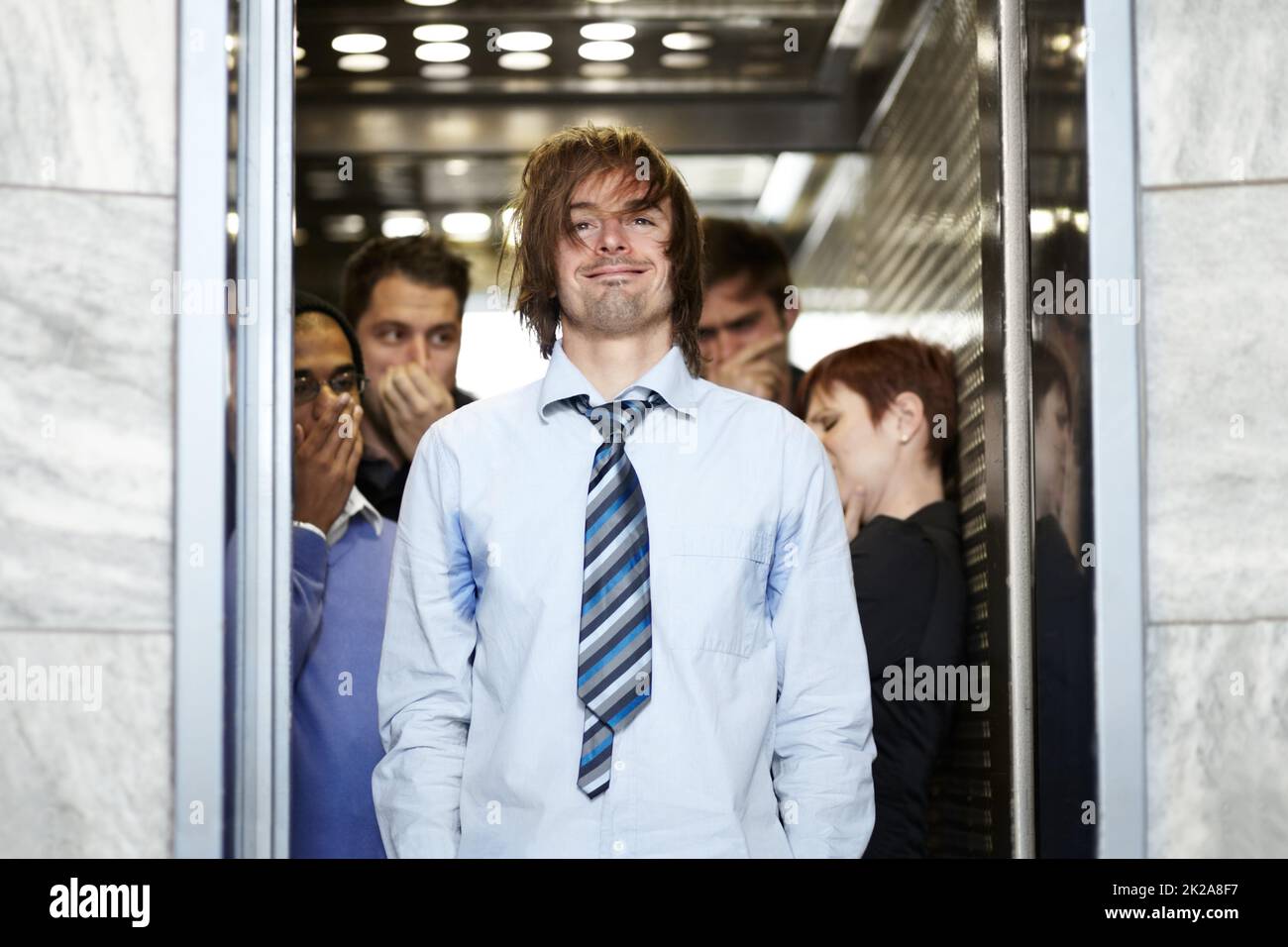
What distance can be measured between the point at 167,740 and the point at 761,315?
9.29 feet

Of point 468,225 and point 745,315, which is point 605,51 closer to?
point 745,315

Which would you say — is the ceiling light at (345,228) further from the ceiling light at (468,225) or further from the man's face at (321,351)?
the man's face at (321,351)

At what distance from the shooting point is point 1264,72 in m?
3.10

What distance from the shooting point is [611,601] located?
2943 mm

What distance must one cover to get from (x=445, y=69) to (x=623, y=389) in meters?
2.93

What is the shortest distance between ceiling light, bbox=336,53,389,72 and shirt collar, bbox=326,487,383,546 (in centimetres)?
224

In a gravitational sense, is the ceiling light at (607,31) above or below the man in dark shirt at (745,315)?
above

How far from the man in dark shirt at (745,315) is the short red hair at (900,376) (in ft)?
3.02

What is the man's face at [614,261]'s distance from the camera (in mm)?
3115

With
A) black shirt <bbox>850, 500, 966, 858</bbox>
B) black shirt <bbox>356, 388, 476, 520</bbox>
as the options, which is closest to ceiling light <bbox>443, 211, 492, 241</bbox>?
black shirt <bbox>356, 388, 476, 520</bbox>

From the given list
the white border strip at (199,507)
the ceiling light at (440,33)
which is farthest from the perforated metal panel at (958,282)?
the white border strip at (199,507)

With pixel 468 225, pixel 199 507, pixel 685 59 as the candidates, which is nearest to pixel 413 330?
pixel 685 59
